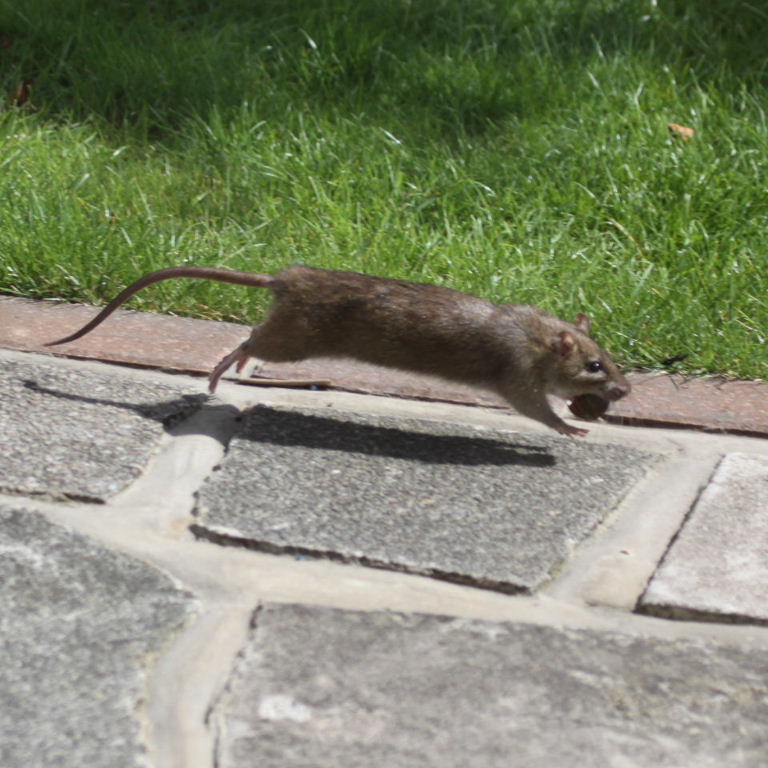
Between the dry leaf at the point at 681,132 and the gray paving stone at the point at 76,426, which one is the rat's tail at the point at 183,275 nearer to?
the gray paving stone at the point at 76,426

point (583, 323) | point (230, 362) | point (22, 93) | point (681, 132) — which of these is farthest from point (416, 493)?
point (22, 93)

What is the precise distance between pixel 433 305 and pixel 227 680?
176 centimetres

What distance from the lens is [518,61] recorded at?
19.7 feet

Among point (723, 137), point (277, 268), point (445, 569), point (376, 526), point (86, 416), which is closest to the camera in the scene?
point (445, 569)

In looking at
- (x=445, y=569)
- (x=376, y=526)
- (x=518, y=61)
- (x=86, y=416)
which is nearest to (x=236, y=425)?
(x=86, y=416)

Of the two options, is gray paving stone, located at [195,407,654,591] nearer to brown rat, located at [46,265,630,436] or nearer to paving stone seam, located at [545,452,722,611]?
paving stone seam, located at [545,452,722,611]

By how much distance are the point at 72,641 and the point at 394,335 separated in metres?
1.60

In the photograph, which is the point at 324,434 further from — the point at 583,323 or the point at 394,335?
the point at 583,323

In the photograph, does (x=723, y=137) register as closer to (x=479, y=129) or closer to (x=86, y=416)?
(x=479, y=129)

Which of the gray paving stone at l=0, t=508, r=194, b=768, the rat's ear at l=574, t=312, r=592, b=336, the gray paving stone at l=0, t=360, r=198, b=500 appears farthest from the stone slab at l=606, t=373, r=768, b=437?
the gray paving stone at l=0, t=508, r=194, b=768

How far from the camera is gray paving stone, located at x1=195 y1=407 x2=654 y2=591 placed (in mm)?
2740

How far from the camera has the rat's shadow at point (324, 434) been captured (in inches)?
131

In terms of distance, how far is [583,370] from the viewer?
3.85 meters

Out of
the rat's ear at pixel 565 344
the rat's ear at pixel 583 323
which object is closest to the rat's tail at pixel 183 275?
the rat's ear at pixel 565 344
